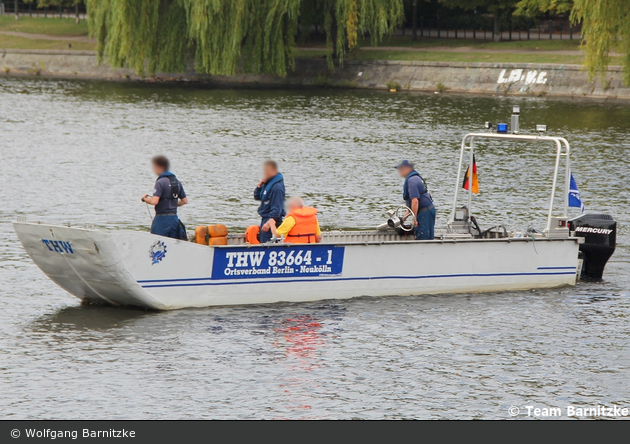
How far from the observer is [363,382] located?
13.1 m

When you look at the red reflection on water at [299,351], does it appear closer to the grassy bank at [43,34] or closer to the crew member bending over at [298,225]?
the crew member bending over at [298,225]

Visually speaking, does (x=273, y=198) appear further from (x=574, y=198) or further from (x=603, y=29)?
(x=603, y=29)

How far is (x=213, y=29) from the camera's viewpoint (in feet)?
168

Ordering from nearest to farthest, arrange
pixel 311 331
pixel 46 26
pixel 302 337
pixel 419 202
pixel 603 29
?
pixel 302 337 → pixel 311 331 → pixel 419 202 → pixel 603 29 → pixel 46 26

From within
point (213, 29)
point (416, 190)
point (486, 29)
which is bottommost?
point (416, 190)

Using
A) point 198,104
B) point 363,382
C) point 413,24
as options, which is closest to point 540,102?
point 198,104

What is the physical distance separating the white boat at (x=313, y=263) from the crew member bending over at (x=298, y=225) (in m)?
0.20

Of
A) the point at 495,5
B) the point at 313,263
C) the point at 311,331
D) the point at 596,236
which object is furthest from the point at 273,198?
the point at 495,5

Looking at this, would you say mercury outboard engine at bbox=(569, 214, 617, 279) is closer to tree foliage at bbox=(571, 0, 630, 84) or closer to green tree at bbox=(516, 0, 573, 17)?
tree foliage at bbox=(571, 0, 630, 84)

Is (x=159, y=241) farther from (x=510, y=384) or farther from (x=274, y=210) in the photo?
(x=510, y=384)

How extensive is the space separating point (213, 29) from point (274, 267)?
122ft

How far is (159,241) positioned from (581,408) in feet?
21.5

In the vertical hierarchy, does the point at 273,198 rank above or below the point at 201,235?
above

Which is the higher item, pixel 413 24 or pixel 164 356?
pixel 413 24
